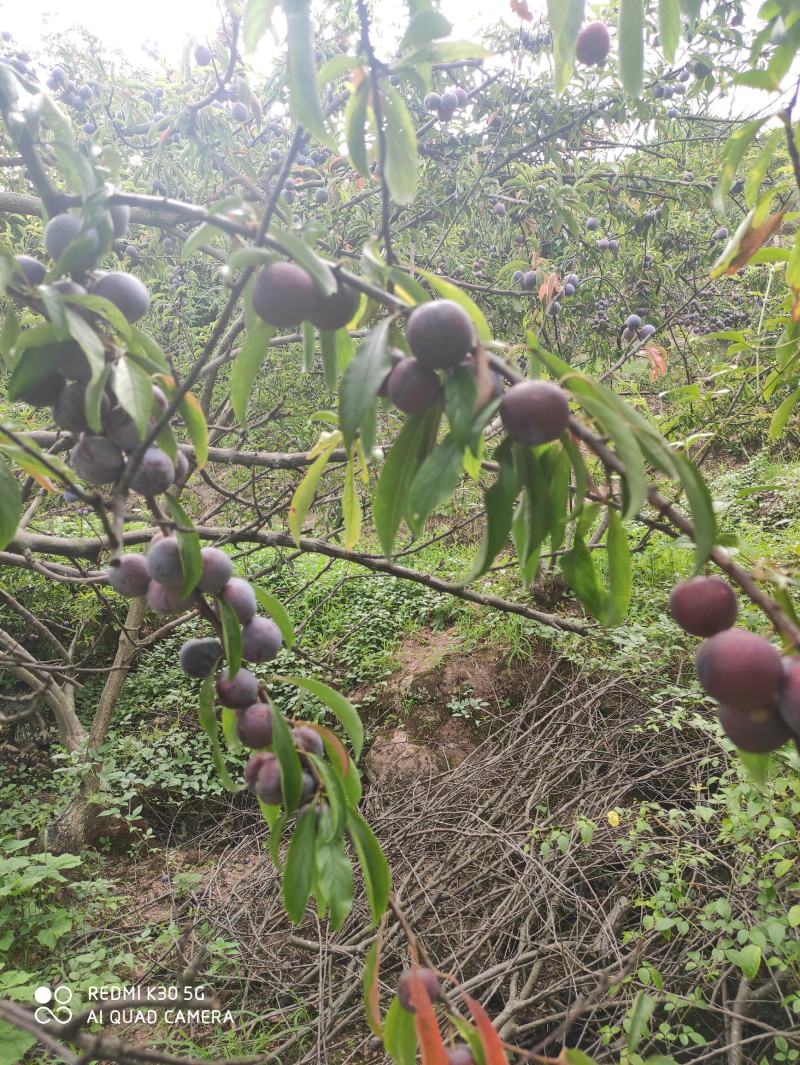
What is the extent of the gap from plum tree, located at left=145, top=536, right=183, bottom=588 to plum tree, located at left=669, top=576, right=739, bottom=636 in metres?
0.46

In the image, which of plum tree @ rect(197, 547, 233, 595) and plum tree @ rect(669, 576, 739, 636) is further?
plum tree @ rect(197, 547, 233, 595)

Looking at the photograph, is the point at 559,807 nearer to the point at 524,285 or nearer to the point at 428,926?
the point at 428,926

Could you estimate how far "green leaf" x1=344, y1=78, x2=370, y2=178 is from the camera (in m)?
0.64

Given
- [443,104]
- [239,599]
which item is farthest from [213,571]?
[443,104]

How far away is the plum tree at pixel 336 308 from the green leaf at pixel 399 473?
0.13 m

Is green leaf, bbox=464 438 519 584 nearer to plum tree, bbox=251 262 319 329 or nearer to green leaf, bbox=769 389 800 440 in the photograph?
plum tree, bbox=251 262 319 329

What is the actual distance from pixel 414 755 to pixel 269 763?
232 cm

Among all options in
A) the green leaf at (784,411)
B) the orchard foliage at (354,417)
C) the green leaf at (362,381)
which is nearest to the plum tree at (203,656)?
the orchard foliage at (354,417)

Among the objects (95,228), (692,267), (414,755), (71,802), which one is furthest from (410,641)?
(95,228)

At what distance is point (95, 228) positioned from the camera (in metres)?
0.63

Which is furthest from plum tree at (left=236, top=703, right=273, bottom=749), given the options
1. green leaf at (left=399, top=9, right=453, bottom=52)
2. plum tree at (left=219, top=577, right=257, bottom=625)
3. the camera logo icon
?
the camera logo icon

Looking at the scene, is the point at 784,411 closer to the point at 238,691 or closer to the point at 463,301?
the point at 463,301

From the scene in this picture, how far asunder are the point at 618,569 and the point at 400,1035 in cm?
53

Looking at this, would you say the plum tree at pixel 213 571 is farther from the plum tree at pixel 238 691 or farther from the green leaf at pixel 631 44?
the green leaf at pixel 631 44
